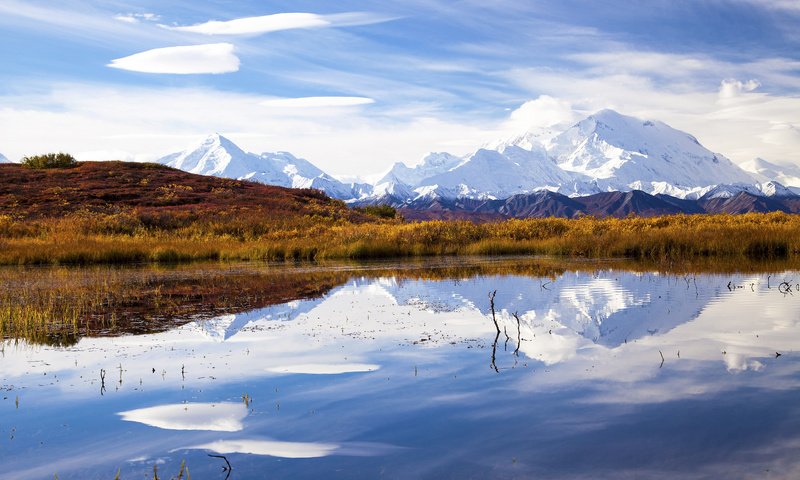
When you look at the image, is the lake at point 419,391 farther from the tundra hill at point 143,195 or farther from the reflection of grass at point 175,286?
the tundra hill at point 143,195

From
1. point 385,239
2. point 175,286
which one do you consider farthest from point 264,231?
point 175,286

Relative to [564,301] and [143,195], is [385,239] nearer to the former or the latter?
[564,301]

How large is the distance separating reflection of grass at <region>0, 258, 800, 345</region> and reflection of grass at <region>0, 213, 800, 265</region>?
12.2ft

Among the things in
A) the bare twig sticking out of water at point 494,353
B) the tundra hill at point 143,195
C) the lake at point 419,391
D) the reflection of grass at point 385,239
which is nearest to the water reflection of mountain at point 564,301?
the lake at point 419,391

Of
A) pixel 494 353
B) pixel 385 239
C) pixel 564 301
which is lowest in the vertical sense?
pixel 494 353

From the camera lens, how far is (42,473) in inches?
273

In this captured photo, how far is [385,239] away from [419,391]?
31.0 metres

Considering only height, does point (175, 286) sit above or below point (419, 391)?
above

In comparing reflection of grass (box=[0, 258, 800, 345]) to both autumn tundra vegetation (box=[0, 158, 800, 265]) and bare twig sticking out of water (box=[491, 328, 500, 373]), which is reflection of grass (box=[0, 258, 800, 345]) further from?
bare twig sticking out of water (box=[491, 328, 500, 373])

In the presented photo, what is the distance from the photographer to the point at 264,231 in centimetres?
4806

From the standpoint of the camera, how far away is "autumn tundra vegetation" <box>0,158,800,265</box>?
35.5 m

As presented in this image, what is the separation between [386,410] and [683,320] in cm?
837

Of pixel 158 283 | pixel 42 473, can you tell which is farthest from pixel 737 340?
pixel 158 283

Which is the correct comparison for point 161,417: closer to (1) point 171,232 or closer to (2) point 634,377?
(2) point 634,377
